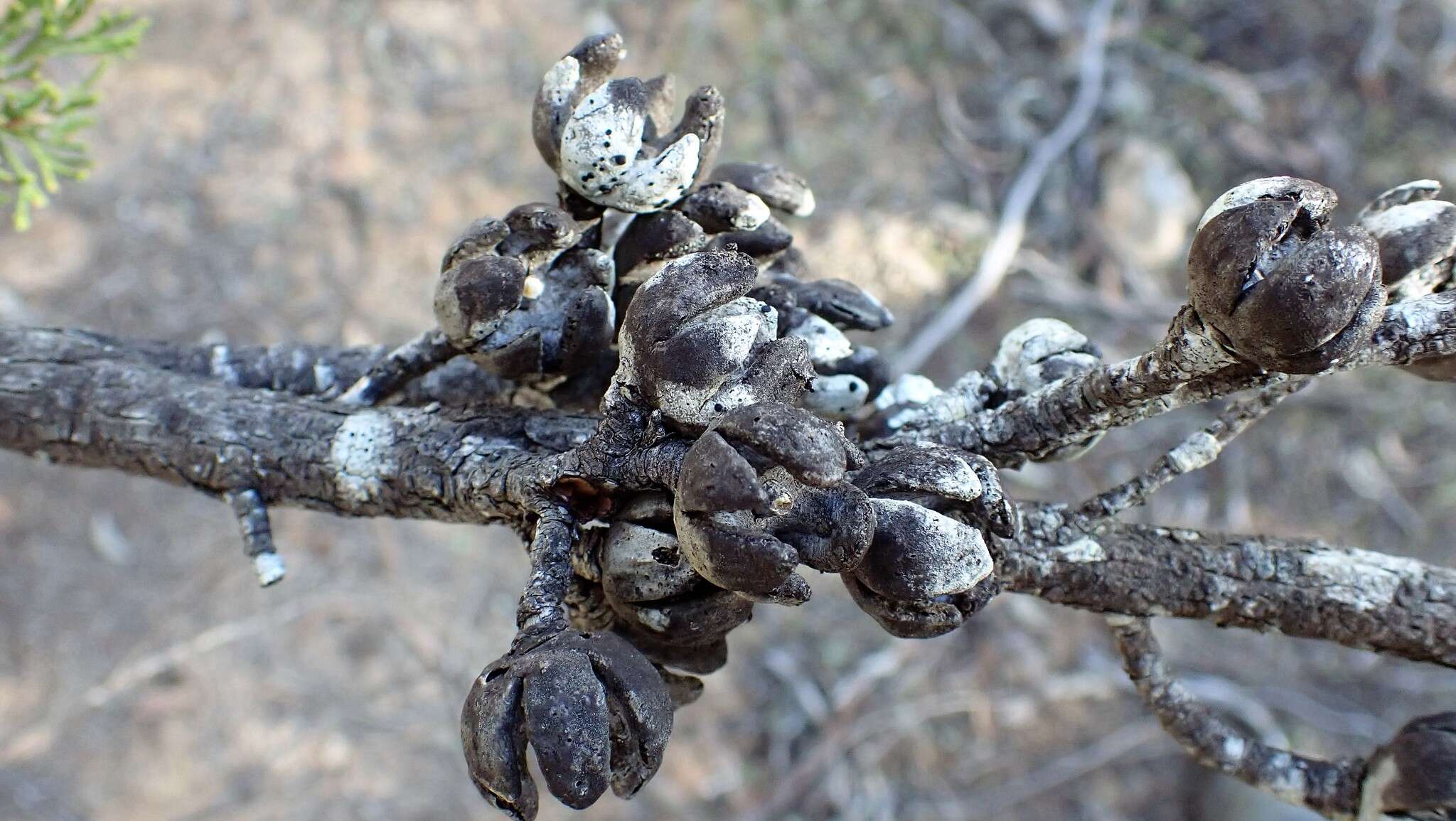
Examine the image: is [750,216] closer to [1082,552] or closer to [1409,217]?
[1082,552]

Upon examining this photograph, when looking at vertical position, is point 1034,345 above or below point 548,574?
above

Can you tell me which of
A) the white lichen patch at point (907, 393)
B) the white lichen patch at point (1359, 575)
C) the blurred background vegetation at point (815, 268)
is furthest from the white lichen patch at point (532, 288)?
the blurred background vegetation at point (815, 268)

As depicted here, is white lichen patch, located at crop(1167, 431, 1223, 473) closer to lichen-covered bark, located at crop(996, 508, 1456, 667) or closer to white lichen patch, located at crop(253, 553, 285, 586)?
lichen-covered bark, located at crop(996, 508, 1456, 667)

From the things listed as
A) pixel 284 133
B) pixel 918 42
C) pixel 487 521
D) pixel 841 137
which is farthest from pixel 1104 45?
pixel 487 521

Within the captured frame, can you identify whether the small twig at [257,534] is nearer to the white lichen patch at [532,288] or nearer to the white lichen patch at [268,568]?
the white lichen patch at [268,568]

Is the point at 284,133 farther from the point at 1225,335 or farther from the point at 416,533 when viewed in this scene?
the point at 1225,335

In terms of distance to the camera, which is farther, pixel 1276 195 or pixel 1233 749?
pixel 1233 749

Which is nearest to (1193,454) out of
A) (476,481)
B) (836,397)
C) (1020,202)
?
(836,397)
